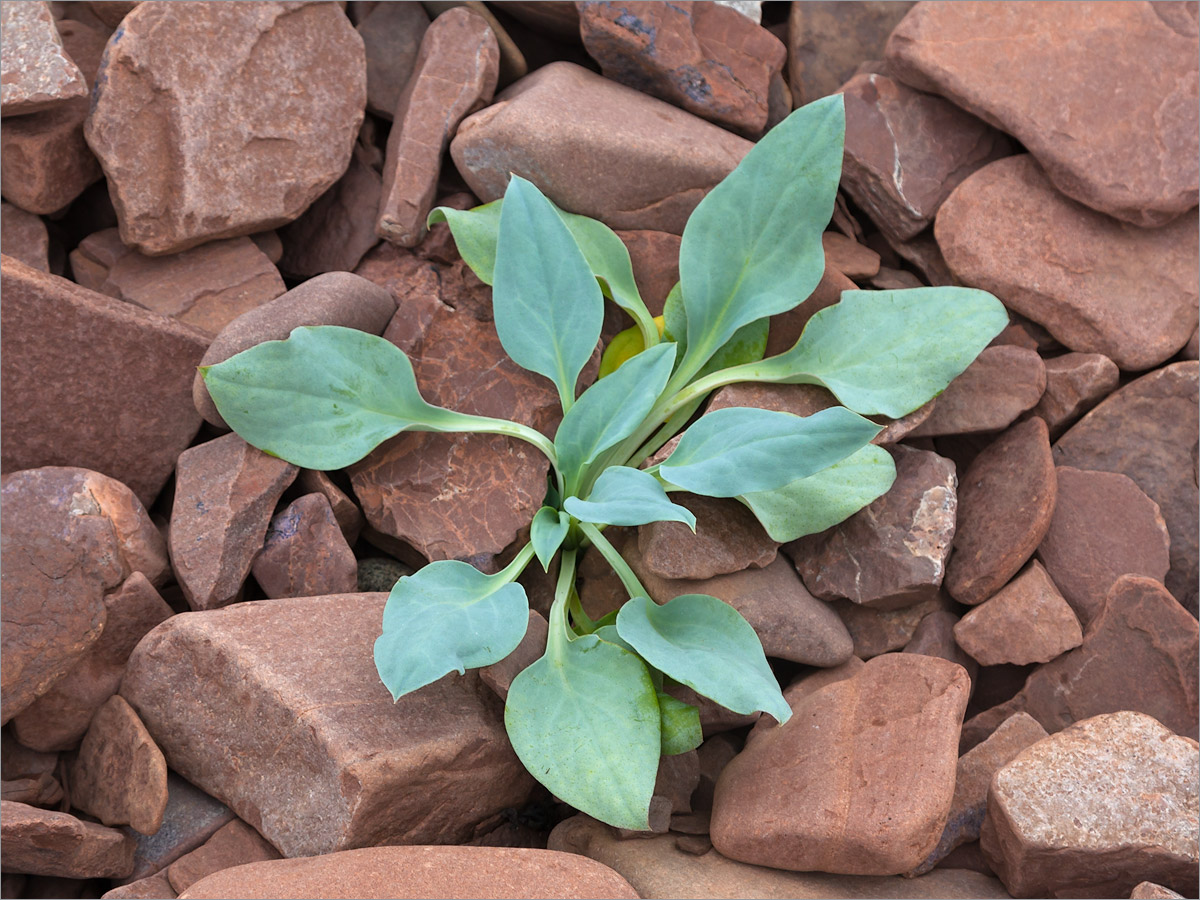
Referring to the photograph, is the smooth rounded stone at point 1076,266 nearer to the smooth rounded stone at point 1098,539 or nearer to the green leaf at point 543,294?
the smooth rounded stone at point 1098,539

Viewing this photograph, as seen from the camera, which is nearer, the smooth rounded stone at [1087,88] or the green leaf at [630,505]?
the green leaf at [630,505]

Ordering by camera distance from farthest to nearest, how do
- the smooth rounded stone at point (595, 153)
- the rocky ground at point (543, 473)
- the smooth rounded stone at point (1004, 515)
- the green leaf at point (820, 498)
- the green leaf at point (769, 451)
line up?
the smooth rounded stone at point (595, 153) → the smooth rounded stone at point (1004, 515) → the green leaf at point (820, 498) → the rocky ground at point (543, 473) → the green leaf at point (769, 451)

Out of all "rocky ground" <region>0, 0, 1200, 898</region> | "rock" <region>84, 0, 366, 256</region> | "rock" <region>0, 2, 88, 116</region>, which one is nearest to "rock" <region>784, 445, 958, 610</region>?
"rocky ground" <region>0, 0, 1200, 898</region>

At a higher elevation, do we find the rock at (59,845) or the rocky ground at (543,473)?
the rocky ground at (543,473)

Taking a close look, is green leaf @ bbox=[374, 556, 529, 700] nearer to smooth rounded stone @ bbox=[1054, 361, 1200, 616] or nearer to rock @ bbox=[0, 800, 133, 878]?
rock @ bbox=[0, 800, 133, 878]

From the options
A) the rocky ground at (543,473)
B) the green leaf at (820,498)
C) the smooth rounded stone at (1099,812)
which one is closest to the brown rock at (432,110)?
the rocky ground at (543,473)

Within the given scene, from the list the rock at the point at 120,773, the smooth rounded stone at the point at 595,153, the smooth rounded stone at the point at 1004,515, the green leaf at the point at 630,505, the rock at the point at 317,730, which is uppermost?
the smooth rounded stone at the point at 595,153

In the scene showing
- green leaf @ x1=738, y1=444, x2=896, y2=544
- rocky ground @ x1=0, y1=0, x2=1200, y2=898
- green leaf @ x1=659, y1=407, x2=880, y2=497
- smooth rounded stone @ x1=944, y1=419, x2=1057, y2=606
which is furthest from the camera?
smooth rounded stone @ x1=944, y1=419, x2=1057, y2=606
